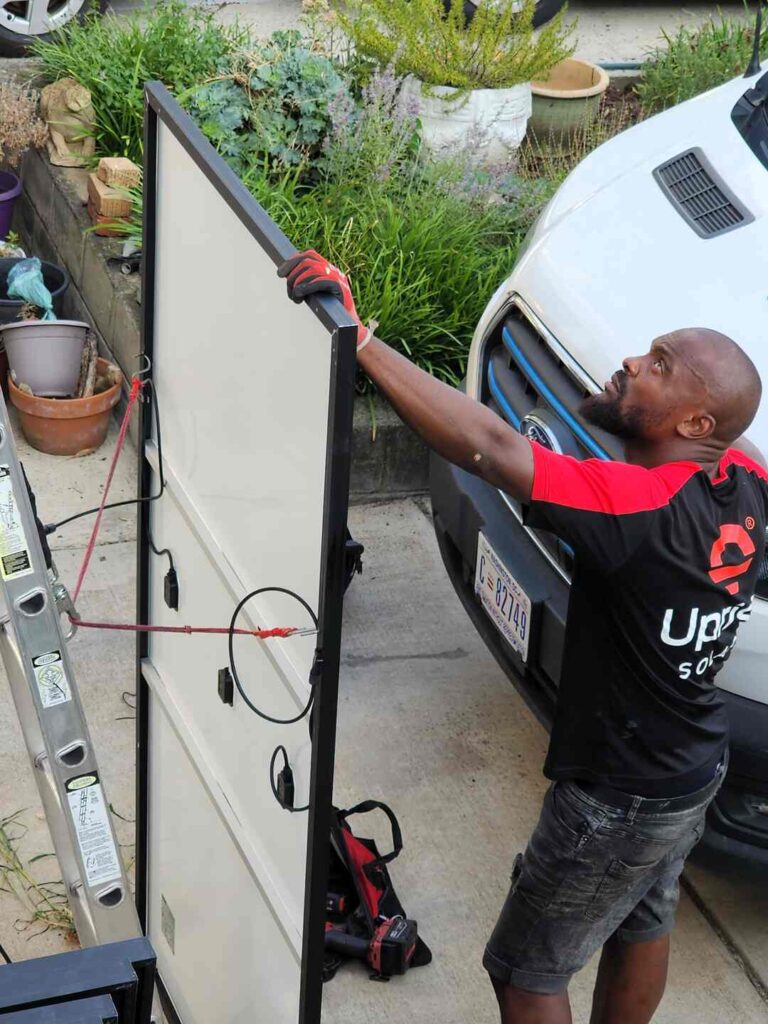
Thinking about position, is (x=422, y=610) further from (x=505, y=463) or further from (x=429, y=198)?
(x=505, y=463)

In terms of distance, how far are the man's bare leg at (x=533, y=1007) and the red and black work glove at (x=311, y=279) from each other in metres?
1.56

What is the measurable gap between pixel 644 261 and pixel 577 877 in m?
1.60

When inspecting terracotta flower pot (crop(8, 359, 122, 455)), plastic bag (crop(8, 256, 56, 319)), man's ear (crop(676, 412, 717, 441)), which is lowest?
terracotta flower pot (crop(8, 359, 122, 455))

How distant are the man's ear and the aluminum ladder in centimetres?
116

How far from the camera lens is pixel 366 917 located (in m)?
3.48

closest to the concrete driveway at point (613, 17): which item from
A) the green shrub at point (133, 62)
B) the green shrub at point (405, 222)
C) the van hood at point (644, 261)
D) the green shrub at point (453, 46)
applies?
the green shrub at point (133, 62)

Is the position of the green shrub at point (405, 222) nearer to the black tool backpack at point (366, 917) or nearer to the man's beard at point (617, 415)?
the black tool backpack at point (366, 917)

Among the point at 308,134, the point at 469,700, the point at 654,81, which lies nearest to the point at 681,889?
the point at 469,700

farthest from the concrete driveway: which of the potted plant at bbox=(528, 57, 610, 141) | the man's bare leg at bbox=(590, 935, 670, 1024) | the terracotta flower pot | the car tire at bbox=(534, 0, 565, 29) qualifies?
the man's bare leg at bbox=(590, 935, 670, 1024)

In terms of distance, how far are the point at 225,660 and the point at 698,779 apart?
0.96m

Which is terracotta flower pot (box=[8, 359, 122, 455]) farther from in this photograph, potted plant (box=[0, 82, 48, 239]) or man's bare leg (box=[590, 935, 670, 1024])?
man's bare leg (box=[590, 935, 670, 1024])

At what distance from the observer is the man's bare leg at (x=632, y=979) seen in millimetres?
3041

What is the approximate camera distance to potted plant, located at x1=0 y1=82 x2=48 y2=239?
649 cm

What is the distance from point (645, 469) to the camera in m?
2.50
